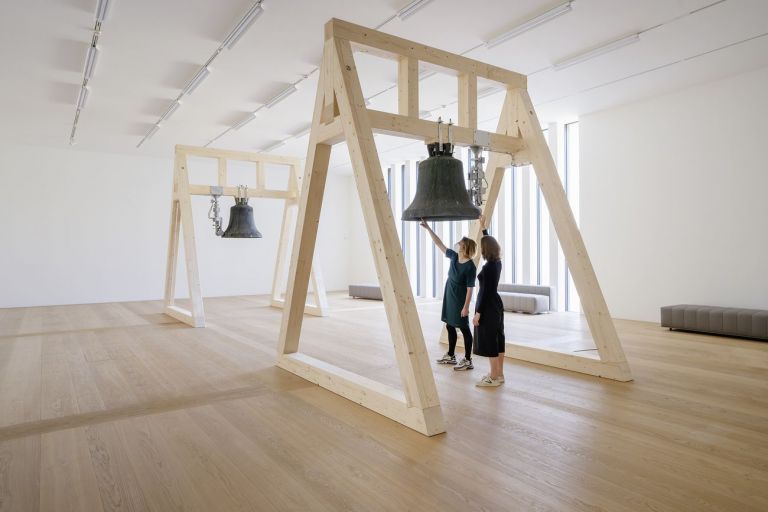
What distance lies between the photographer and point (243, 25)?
557 cm

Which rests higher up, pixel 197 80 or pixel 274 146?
pixel 274 146

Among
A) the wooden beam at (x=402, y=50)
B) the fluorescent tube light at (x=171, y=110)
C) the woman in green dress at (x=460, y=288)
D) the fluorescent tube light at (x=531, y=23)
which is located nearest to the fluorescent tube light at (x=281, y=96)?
the fluorescent tube light at (x=171, y=110)

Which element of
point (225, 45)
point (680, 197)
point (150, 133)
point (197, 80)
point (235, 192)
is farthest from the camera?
point (150, 133)

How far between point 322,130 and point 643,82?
5706 mm

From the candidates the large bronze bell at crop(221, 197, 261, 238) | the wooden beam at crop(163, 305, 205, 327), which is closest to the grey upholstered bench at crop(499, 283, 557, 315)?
the large bronze bell at crop(221, 197, 261, 238)

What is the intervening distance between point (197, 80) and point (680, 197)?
783 cm

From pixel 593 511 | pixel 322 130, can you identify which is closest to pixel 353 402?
pixel 593 511

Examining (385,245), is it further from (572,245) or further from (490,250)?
(572,245)

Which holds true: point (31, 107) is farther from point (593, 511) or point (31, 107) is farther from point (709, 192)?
point (709, 192)

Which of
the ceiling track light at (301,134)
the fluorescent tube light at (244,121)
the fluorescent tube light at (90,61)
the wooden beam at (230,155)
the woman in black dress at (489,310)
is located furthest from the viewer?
the ceiling track light at (301,134)

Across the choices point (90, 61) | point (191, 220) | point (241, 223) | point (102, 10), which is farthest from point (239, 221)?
point (102, 10)

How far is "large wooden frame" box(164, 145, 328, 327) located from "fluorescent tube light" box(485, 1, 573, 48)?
15.7ft

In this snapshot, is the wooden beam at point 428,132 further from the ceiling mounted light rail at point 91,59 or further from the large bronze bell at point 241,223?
the large bronze bell at point 241,223

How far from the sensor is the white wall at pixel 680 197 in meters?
7.11
